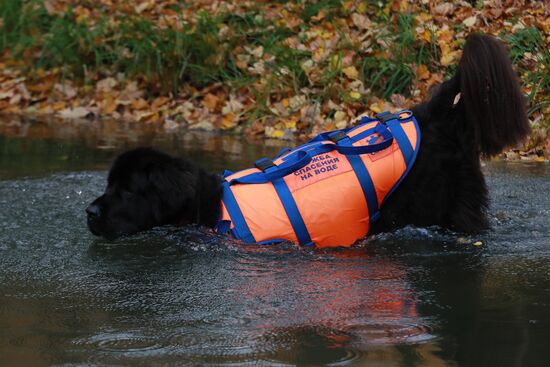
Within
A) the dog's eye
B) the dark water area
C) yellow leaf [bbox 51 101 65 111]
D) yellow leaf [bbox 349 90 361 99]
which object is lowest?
the dark water area

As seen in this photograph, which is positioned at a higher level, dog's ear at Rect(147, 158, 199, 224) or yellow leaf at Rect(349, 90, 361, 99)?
yellow leaf at Rect(349, 90, 361, 99)

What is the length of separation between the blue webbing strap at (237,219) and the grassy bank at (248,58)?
389 cm

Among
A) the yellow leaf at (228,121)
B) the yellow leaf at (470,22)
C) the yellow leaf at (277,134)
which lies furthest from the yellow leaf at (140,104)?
the yellow leaf at (470,22)

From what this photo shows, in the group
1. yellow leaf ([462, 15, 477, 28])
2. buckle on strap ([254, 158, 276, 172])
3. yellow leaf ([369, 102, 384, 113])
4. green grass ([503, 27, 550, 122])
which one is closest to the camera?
buckle on strap ([254, 158, 276, 172])

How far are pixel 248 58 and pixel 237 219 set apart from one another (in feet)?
18.3

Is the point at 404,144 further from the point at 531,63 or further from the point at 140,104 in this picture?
the point at 140,104

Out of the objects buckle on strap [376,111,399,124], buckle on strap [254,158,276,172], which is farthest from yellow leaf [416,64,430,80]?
buckle on strap [254,158,276,172]

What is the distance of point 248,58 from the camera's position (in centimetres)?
1050

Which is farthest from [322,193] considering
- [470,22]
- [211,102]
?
[470,22]

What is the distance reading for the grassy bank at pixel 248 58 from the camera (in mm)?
9328

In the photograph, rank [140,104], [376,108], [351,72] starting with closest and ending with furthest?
1. [376,108]
2. [351,72]
3. [140,104]

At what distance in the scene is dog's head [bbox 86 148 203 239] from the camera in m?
5.19

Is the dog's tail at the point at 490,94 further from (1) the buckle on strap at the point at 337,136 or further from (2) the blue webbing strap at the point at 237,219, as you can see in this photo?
(2) the blue webbing strap at the point at 237,219

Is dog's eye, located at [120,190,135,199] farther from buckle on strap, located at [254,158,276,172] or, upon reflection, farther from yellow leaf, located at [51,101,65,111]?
yellow leaf, located at [51,101,65,111]
